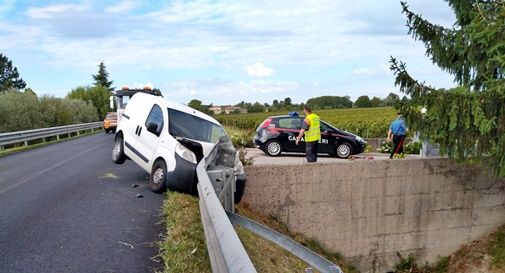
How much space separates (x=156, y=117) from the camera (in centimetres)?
941

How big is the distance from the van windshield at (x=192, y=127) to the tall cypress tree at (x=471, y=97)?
143 inches

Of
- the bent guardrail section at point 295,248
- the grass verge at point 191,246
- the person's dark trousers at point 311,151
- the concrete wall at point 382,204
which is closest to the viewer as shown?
the bent guardrail section at point 295,248

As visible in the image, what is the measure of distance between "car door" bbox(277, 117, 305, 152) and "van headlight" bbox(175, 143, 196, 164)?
10324 mm

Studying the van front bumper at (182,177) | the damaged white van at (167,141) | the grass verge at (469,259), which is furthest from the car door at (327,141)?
the van front bumper at (182,177)

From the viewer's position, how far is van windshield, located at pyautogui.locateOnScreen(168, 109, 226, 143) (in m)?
9.20

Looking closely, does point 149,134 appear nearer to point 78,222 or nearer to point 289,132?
point 78,222

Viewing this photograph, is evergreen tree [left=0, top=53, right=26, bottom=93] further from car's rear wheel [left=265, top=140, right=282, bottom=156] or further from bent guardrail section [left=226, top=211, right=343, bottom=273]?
bent guardrail section [left=226, top=211, right=343, bottom=273]

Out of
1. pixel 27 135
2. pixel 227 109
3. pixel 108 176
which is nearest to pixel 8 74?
pixel 227 109

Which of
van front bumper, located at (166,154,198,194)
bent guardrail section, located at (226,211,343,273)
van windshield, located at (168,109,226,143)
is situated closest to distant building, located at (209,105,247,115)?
van windshield, located at (168,109,226,143)

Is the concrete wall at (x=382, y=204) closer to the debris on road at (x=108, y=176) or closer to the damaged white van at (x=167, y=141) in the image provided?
the damaged white van at (x=167, y=141)

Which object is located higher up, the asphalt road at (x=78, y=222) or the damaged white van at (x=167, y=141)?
the damaged white van at (x=167, y=141)

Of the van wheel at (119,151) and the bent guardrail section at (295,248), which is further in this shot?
the van wheel at (119,151)

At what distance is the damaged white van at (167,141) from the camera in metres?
8.38

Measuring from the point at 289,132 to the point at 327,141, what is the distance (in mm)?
1531
